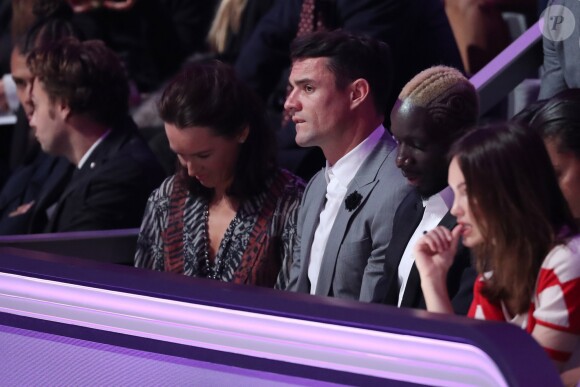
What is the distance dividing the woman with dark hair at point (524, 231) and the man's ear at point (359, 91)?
90cm

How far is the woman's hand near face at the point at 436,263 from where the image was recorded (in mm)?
1896

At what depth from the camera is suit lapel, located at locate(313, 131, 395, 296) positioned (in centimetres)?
261

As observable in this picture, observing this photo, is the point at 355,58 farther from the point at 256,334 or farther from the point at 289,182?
the point at 256,334

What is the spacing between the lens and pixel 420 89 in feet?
7.82

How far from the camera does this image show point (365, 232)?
2580 millimetres

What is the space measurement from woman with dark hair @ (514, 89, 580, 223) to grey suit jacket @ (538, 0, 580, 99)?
0.74 metres

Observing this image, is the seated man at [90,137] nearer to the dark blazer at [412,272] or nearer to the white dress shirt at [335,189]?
the white dress shirt at [335,189]

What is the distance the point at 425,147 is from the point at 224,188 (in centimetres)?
90

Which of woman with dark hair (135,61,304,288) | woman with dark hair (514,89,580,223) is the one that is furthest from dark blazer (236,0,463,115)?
woman with dark hair (514,89,580,223)

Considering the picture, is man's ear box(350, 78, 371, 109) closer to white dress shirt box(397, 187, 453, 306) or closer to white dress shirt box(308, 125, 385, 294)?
white dress shirt box(308, 125, 385, 294)

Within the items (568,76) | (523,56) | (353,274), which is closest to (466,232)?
(353,274)

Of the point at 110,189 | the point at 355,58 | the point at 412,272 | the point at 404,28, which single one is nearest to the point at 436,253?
the point at 412,272

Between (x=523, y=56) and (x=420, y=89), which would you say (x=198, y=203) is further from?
(x=523, y=56)

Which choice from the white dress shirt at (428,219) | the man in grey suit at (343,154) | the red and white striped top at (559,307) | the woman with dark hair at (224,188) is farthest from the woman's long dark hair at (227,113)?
the red and white striped top at (559,307)
